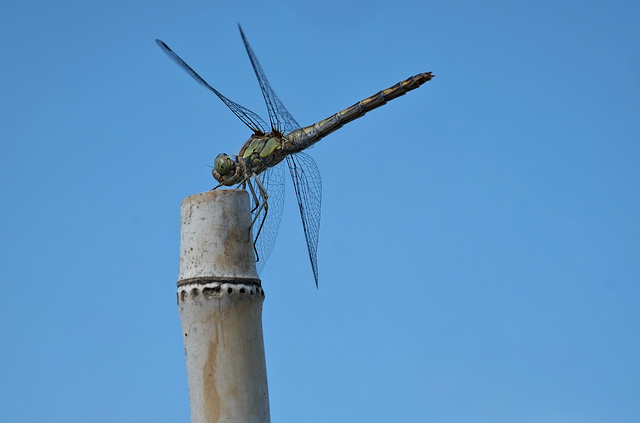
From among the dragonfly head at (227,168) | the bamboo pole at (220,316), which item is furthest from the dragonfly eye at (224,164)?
the bamboo pole at (220,316)

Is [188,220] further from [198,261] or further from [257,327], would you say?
[257,327]

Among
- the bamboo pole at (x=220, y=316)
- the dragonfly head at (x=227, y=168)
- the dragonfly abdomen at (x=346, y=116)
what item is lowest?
the bamboo pole at (x=220, y=316)

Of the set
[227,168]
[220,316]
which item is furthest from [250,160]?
[220,316]

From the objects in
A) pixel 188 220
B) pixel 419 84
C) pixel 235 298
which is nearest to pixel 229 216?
pixel 188 220

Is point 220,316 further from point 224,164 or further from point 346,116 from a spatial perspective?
point 346,116

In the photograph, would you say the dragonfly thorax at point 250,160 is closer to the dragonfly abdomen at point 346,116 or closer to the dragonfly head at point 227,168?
the dragonfly head at point 227,168

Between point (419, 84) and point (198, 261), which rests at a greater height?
point (419, 84)
